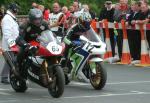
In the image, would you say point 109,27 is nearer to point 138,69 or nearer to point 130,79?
point 138,69

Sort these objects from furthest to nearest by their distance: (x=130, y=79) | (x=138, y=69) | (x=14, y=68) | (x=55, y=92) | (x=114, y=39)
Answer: (x=114, y=39) → (x=138, y=69) → (x=130, y=79) → (x=14, y=68) → (x=55, y=92)

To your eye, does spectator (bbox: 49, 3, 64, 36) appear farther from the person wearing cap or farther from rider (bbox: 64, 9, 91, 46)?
rider (bbox: 64, 9, 91, 46)

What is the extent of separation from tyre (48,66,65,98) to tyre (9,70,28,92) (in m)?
1.13

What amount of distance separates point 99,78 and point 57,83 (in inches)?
66.7

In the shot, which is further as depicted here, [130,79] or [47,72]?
[130,79]

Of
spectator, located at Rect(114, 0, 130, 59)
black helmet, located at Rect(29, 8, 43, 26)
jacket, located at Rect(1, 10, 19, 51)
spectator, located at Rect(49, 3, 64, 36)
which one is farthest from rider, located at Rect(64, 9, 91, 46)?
spectator, located at Rect(49, 3, 64, 36)

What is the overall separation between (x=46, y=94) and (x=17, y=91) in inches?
32.8

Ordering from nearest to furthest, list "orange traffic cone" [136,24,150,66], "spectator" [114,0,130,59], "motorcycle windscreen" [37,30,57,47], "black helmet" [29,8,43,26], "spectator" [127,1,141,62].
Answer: "motorcycle windscreen" [37,30,57,47] → "black helmet" [29,8,43,26] → "orange traffic cone" [136,24,150,66] → "spectator" [127,1,141,62] → "spectator" [114,0,130,59]

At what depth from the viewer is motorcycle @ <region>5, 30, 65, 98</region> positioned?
1287 centimetres

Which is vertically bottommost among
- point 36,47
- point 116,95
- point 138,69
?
point 138,69

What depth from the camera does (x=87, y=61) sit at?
14.6 meters

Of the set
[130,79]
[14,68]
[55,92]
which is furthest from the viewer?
[130,79]

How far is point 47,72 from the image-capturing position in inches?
512

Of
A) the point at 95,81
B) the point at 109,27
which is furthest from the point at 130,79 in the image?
the point at 109,27
